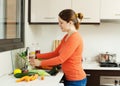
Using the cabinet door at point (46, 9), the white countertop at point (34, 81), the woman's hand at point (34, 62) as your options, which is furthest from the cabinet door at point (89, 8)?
the white countertop at point (34, 81)

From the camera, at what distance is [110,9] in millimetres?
3002

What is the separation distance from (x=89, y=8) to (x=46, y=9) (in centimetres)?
A: 55

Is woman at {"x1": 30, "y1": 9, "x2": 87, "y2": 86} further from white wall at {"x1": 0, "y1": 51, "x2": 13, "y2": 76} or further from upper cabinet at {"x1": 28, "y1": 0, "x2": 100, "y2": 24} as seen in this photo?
upper cabinet at {"x1": 28, "y1": 0, "x2": 100, "y2": 24}

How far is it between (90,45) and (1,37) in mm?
1472

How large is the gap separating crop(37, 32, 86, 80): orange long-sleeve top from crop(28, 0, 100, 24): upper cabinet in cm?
81

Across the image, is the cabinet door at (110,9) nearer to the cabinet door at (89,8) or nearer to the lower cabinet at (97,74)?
the cabinet door at (89,8)

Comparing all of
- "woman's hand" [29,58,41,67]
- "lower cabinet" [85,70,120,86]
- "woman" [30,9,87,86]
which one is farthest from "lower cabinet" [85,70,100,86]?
"woman's hand" [29,58,41,67]

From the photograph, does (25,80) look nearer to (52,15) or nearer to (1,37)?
(1,37)

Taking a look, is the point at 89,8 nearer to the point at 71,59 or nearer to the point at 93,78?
the point at 93,78

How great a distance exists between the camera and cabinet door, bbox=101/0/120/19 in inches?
118

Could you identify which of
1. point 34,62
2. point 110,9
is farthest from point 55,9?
point 34,62

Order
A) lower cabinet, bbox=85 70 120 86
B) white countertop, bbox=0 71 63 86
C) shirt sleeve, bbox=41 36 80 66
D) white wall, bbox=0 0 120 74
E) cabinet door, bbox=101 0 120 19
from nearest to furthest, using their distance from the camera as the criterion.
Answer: white countertop, bbox=0 71 63 86
shirt sleeve, bbox=41 36 80 66
lower cabinet, bbox=85 70 120 86
cabinet door, bbox=101 0 120 19
white wall, bbox=0 0 120 74

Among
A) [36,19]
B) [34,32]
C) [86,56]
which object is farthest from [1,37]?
[86,56]

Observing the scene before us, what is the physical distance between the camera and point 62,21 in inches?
91.0
